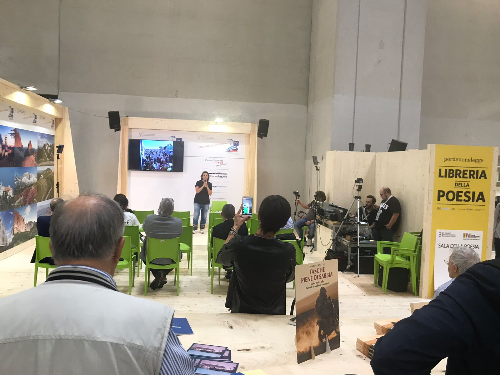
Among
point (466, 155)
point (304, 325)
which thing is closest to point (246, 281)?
point (304, 325)

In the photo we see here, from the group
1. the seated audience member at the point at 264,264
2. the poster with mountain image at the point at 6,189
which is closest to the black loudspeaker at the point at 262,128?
the poster with mountain image at the point at 6,189

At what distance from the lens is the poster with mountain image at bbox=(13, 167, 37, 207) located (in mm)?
7598

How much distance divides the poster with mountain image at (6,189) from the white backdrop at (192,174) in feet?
12.4

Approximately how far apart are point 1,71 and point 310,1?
8219 millimetres

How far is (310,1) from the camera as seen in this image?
11625mm

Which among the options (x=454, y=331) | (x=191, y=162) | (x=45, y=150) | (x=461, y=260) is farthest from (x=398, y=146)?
(x=454, y=331)

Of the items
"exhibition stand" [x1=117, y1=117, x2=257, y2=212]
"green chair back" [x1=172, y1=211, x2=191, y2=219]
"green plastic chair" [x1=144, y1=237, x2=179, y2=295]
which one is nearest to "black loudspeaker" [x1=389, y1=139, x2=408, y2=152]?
"exhibition stand" [x1=117, y1=117, x2=257, y2=212]

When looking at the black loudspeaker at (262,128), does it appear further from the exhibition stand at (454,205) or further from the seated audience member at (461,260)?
the seated audience member at (461,260)

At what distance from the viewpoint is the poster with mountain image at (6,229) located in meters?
7.05

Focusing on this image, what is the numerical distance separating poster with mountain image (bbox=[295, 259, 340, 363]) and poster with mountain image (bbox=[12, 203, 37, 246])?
23.4 feet

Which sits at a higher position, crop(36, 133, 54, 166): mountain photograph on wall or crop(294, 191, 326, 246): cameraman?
crop(36, 133, 54, 166): mountain photograph on wall

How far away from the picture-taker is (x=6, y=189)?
716 cm

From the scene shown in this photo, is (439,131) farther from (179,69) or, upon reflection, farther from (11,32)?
(11,32)

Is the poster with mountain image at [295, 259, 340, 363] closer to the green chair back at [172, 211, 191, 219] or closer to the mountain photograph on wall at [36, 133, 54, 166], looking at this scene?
the green chair back at [172, 211, 191, 219]
